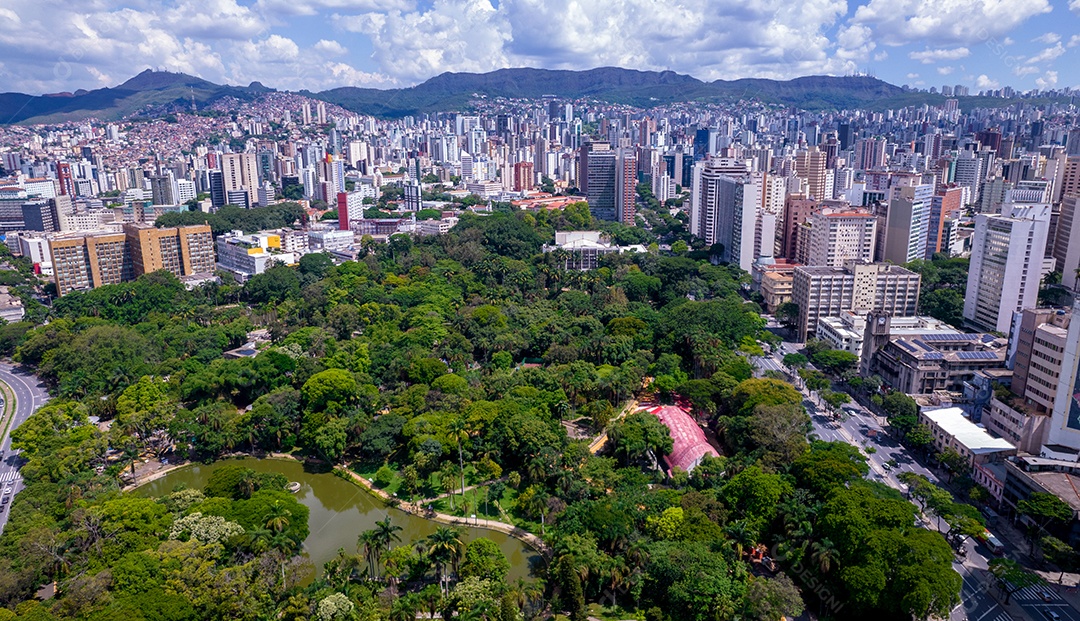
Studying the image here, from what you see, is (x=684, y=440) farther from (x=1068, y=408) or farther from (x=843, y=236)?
(x=843, y=236)

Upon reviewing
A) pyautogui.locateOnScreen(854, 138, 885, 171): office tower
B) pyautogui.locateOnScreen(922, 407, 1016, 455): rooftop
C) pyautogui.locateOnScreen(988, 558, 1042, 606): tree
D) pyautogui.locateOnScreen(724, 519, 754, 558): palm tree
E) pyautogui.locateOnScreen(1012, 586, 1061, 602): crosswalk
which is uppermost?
pyautogui.locateOnScreen(854, 138, 885, 171): office tower

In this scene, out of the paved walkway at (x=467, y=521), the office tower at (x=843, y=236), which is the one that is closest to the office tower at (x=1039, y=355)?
the paved walkway at (x=467, y=521)

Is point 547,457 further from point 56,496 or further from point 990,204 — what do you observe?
point 990,204

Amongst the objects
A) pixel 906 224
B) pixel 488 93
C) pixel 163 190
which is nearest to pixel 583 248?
pixel 906 224

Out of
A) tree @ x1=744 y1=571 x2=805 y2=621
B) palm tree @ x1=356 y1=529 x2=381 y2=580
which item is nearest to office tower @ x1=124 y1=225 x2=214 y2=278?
palm tree @ x1=356 y1=529 x2=381 y2=580

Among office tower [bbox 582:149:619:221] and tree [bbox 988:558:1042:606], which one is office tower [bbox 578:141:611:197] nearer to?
office tower [bbox 582:149:619:221]

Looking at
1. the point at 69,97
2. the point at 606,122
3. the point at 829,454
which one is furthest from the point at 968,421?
the point at 69,97
